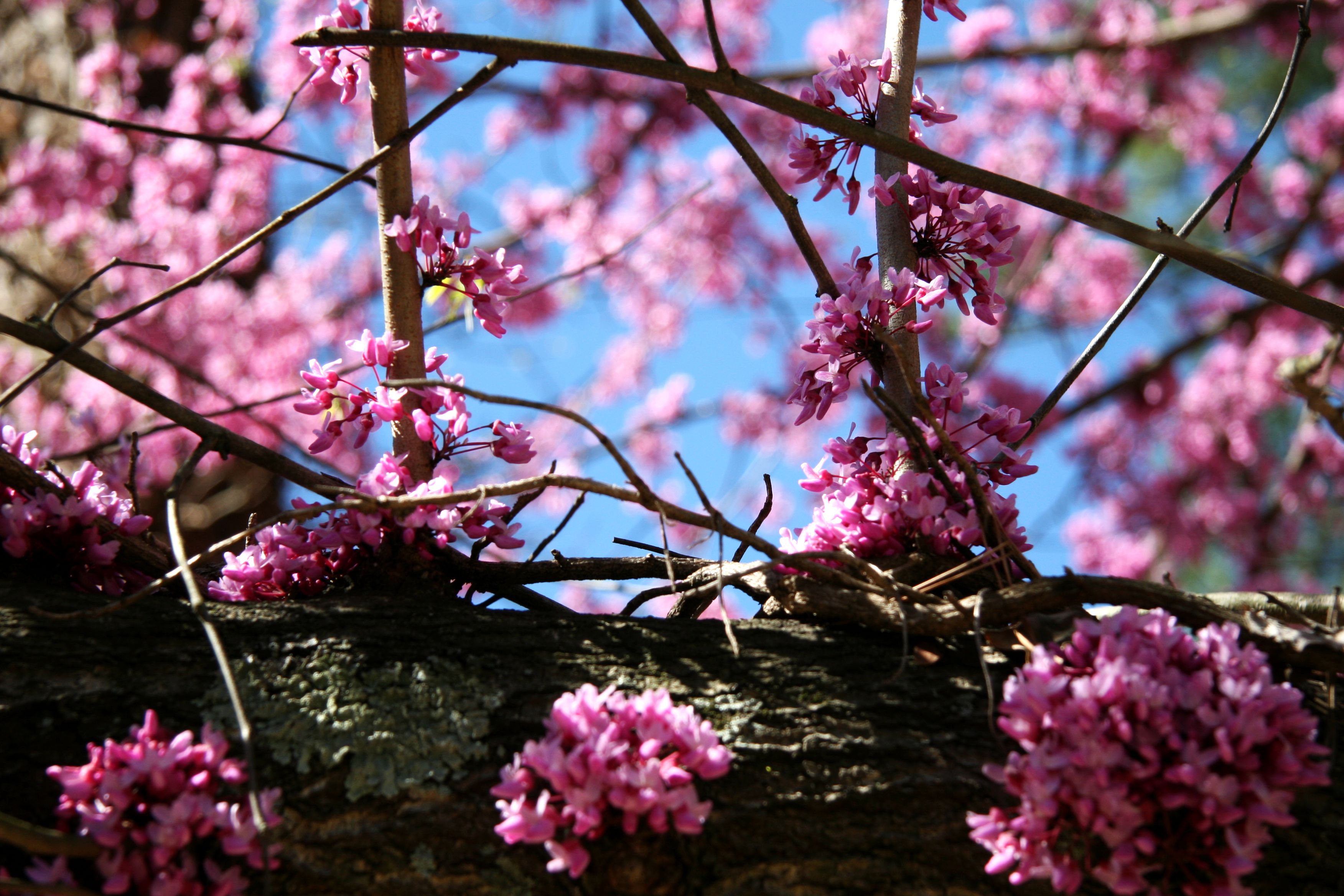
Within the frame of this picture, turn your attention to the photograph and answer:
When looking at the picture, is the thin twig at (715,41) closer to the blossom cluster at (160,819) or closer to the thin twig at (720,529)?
the thin twig at (720,529)

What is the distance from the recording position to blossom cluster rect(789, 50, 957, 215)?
6.07ft

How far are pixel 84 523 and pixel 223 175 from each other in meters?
5.70

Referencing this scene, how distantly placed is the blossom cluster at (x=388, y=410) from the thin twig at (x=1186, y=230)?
0.90 meters

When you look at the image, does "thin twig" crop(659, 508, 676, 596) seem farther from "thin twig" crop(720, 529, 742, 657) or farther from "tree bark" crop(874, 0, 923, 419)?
"tree bark" crop(874, 0, 923, 419)

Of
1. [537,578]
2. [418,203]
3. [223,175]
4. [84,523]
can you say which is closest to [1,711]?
[84,523]

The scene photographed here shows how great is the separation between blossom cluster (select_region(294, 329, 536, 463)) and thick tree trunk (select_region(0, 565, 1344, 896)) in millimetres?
307

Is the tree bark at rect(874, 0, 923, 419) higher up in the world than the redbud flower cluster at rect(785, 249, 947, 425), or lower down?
higher up

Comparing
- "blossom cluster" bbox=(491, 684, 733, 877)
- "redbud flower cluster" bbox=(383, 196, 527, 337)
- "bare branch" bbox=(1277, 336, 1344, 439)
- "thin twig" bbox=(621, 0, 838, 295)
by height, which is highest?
"thin twig" bbox=(621, 0, 838, 295)

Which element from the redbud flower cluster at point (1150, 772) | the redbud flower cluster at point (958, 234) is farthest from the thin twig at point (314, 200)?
the redbud flower cluster at point (1150, 772)

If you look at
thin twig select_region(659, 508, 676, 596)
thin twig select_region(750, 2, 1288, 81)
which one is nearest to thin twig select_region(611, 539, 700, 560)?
thin twig select_region(659, 508, 676, 596)

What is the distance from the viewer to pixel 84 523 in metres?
1.61

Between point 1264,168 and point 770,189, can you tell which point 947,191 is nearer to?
point 770,189

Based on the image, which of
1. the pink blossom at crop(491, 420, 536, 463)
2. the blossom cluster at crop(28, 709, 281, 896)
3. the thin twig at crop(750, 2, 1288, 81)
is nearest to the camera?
the blossom cluster at crop(28, 709, 281, 896)

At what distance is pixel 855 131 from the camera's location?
1.57 m
